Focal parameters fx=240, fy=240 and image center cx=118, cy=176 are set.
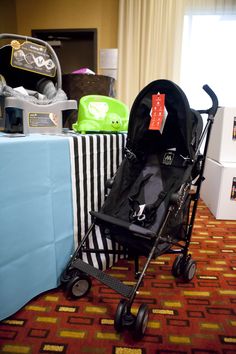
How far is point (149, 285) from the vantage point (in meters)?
1.45

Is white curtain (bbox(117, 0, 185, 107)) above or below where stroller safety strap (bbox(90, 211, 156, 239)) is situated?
above

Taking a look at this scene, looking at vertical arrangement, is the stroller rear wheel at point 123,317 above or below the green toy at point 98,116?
below

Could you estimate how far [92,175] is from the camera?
1.41m

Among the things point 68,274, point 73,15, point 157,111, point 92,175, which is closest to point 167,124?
point 157,111

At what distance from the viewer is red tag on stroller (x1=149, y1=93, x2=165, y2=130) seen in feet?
4.09

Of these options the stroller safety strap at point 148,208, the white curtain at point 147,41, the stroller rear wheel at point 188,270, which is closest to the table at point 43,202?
the stroller safety strap at point 148,208

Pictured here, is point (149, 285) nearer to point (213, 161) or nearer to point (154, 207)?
point (154, 207)

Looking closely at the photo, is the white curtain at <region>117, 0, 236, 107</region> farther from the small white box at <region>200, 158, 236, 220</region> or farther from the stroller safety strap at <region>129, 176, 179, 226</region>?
the stroller safety strap at <region>129, 176, 179, 226</region>

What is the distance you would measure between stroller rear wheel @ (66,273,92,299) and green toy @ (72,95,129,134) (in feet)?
2.69

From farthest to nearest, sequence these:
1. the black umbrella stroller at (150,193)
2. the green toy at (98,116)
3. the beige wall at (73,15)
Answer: the beige wall at (73,15) < the green toy at (98,116) < the black umbrella stroller at (150,193)

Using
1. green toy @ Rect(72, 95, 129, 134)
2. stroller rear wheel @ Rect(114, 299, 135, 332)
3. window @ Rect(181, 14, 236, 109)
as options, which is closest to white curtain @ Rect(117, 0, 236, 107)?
window @ Rect(181, 14, 236, 109)

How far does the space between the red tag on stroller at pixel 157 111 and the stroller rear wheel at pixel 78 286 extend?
34.8 inches

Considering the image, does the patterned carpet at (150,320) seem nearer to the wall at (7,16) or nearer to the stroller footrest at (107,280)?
the stroller footrest at (107,280)

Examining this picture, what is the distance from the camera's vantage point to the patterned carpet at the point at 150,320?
1039 millimetres
